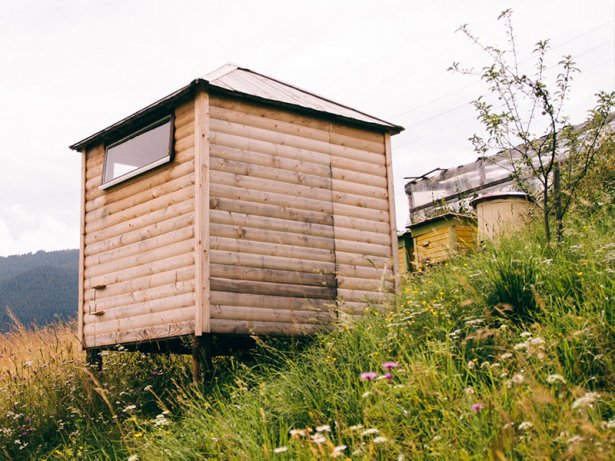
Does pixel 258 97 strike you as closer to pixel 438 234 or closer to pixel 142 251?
pixel 142 251

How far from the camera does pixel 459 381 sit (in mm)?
5285

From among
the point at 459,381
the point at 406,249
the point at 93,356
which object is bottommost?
the point at 459,381

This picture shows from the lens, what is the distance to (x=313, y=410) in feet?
19.4

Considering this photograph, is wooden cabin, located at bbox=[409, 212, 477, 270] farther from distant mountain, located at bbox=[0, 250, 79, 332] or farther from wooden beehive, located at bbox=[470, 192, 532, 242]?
distant mountain, located at bbox=[0, 250, 79, 332]

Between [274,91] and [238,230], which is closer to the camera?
[238,230]

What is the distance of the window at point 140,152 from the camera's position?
10914 mm

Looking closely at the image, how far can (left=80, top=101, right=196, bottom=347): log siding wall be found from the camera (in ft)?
33.1

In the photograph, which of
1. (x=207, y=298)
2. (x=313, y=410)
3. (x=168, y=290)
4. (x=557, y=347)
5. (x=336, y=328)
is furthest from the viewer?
(x=168, y=290)

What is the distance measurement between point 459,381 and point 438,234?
341 inches

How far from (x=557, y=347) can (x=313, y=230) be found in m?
5.99

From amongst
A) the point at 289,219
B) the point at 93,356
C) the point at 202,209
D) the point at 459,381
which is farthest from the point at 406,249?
the point at 459,381

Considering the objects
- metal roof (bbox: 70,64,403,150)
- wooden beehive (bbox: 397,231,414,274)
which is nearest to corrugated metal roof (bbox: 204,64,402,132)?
metal roof (bbox: 70,64,403,150)

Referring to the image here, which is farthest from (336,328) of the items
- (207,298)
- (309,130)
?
(309,130)

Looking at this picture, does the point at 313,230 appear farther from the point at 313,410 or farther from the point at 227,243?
the point at 313,410
